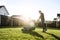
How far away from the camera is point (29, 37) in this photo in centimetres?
1565

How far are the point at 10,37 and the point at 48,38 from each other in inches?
160

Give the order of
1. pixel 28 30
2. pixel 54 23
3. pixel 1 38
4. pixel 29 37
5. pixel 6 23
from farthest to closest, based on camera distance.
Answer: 1. pixel 54 23
2. pixel 6 23
3. pixel 28 30
4. pixel 29 37
5. pixel 1 38

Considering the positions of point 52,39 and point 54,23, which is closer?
point 52,39

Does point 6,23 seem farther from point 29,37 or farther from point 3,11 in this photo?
point 29,37

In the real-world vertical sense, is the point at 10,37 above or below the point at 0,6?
below

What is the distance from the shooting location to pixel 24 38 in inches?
600

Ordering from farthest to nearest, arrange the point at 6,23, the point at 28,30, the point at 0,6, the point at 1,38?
the point at 0,6, the point at 6,23, the point at 28,30, the point at 1,38

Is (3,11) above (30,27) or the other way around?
above

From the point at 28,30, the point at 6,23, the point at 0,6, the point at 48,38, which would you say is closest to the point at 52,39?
the point at 48,38

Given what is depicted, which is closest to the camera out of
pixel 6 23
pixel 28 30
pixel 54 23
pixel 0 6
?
pixel 28 30

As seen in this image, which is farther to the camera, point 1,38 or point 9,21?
point 9,21

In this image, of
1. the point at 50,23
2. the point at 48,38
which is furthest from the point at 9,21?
the point at 48,38

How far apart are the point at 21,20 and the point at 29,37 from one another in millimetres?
21191

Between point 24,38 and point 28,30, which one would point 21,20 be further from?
point 24,38
